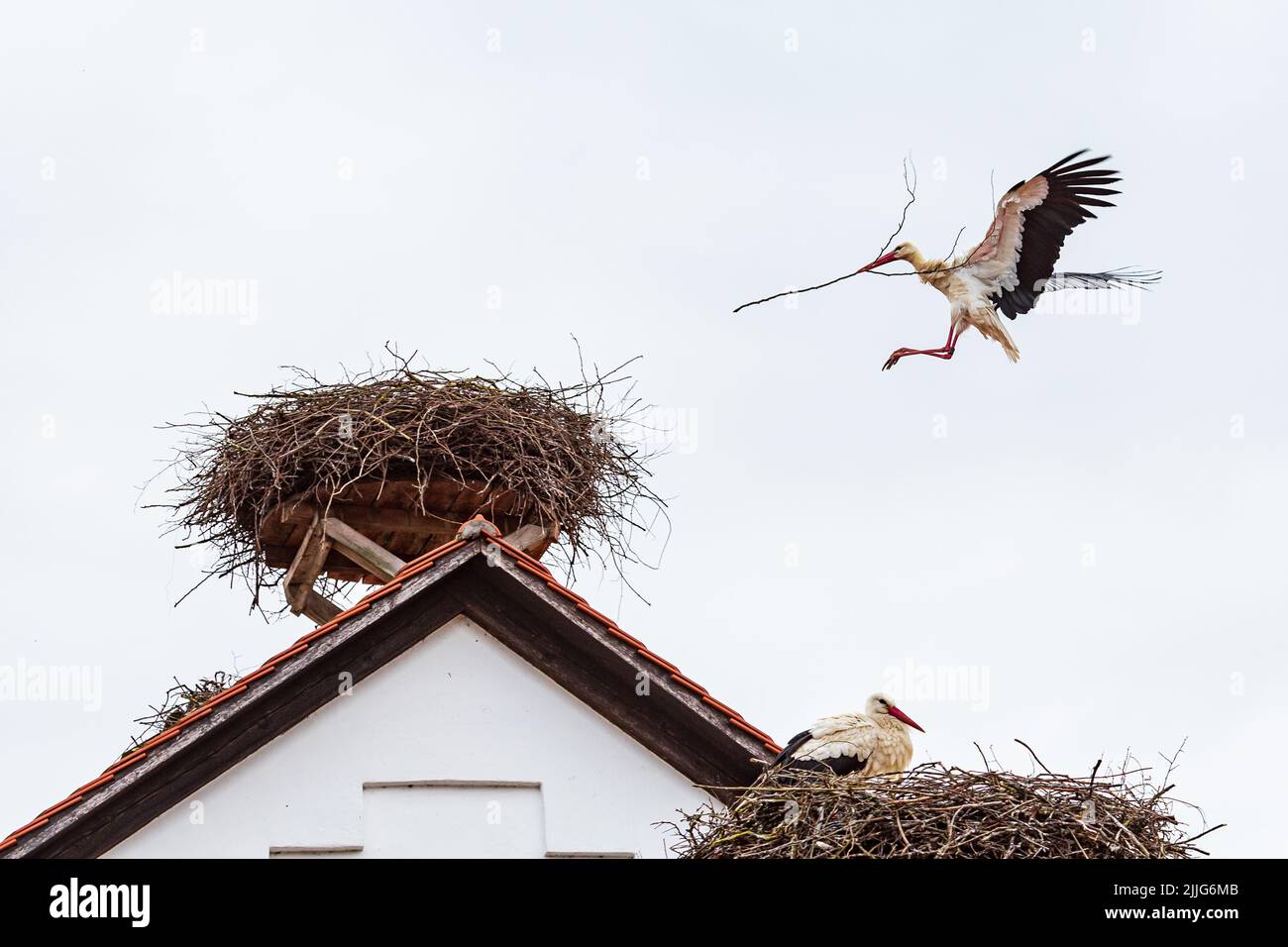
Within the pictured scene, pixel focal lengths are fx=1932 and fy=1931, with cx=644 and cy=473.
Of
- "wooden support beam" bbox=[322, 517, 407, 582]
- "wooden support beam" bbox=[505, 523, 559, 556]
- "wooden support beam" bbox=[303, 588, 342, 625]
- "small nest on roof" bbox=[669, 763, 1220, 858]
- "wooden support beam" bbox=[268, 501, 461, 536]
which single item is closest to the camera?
"small nest on roof" bbox=[669, 763, 1220, 858]

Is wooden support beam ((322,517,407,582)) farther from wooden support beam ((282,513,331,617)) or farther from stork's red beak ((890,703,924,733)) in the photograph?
stork's red beak ((890,703,924,733))

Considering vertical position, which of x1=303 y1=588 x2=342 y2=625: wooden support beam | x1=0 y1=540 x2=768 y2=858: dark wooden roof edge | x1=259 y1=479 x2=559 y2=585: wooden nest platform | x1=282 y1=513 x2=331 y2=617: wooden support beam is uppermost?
x1=259 y1=479 x2=559 y2=585: wooden nest platform

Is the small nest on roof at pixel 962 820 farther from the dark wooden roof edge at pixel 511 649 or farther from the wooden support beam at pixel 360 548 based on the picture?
the wooden support beam at pixel 360 548

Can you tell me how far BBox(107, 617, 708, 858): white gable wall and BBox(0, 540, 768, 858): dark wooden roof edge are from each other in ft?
0.18

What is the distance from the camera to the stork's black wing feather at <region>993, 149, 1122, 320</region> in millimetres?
9383

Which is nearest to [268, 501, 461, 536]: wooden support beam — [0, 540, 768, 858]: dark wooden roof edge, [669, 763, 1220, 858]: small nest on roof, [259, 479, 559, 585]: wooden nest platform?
[259, 479, 559, 585]: wooden nest platform

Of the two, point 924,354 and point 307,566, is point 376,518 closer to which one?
point 307,566

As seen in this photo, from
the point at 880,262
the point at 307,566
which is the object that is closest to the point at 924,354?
the point at 880,262

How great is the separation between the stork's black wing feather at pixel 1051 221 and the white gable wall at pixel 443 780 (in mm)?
2684

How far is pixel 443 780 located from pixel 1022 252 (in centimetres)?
378

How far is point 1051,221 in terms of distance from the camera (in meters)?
9.41

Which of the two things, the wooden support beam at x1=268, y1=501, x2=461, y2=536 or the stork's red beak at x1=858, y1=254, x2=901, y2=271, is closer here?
the stork's red beak at x1=858, y1=254, x2=901, y2=271
